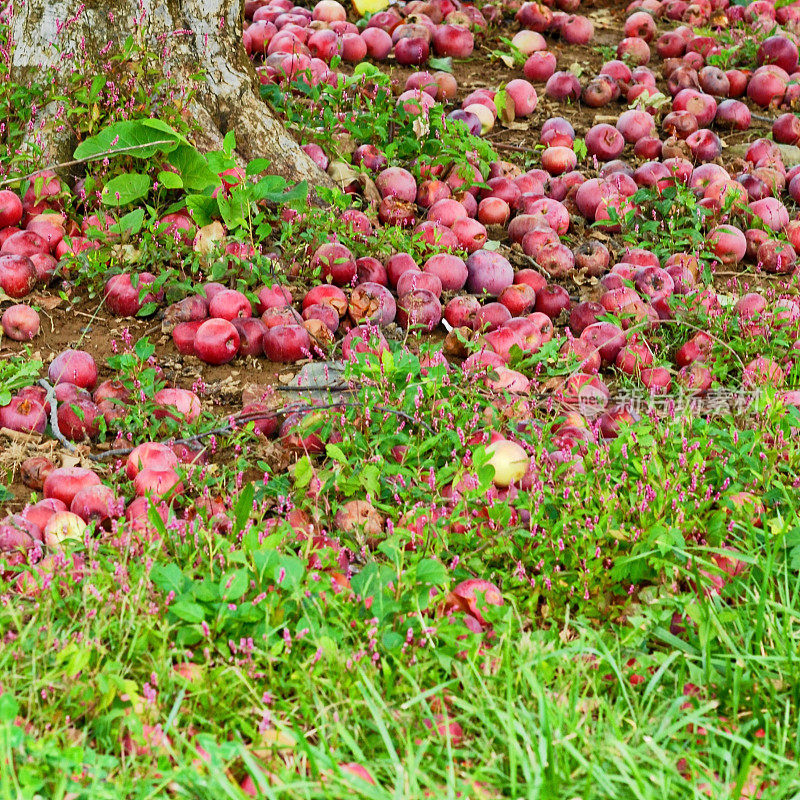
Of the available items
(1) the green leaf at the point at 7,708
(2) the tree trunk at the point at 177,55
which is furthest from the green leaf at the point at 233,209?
(1) the green leaf at the point at 7,708

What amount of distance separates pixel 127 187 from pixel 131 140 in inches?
6.7

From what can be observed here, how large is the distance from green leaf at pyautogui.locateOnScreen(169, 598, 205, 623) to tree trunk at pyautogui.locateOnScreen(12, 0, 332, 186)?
2379 millimetres

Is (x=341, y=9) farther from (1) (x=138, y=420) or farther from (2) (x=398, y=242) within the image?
(1) (x=138, y=420)

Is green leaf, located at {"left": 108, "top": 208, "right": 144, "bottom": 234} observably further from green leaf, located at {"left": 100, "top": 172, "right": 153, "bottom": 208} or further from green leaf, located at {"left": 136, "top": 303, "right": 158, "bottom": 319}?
green leaf, located at {"left": 136, "top": 303, "right": 158, "bottom": 319}

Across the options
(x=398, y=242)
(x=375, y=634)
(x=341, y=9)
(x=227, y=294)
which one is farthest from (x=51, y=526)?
(x=341, y=9)

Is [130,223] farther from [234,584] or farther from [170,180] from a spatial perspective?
[234,584]

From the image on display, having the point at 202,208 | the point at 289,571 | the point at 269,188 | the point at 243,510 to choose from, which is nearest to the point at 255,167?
the point at 269,188

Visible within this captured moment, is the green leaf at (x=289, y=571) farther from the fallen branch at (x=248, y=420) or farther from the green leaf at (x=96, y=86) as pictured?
the green leaf at (x=96, y=86)

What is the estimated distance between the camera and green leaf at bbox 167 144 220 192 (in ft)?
11.5

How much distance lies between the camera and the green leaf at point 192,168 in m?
3.52

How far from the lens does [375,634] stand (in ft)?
6.47

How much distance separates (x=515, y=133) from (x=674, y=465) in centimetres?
294

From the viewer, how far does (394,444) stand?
270 centimetres

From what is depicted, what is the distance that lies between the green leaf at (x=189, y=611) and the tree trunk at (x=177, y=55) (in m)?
2.38
